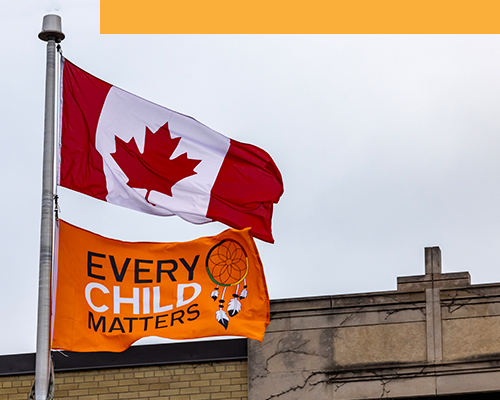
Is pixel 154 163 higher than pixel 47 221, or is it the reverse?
pixel 154 163

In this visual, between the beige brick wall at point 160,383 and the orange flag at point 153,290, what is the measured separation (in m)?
3.56

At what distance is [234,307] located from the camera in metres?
11.5

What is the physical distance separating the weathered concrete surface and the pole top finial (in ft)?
19.7

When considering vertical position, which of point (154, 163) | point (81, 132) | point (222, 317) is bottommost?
point (222, 317)

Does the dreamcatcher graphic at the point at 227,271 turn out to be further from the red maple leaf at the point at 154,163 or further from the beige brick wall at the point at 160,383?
the beige brick wall at the point at 160,383

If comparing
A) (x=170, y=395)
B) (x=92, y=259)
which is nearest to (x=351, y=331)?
(x=170, y=395)

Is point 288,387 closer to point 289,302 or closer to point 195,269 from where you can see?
point 289,302

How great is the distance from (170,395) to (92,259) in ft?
15.3

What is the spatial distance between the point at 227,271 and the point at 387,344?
4.21 metres

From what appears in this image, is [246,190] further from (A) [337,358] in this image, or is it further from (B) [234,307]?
(A) [337,358]

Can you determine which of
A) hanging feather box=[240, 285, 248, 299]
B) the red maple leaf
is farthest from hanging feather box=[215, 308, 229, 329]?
the red maple leaf

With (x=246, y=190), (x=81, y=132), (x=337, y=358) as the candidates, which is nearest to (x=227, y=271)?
(x=246, y=190)

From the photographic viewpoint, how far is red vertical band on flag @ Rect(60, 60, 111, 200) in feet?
36.1

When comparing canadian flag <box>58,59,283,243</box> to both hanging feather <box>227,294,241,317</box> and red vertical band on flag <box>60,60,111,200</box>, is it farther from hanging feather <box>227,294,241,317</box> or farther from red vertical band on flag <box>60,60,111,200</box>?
hanging feather <box>227,294,241,317</box>
